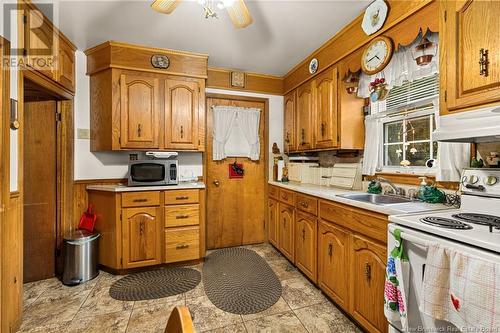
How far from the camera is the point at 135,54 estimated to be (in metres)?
2.51

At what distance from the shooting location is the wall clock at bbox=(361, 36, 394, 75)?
5.51ft

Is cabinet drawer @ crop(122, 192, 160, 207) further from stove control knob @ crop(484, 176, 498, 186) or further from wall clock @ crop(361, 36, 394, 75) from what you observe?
stove control knob @ crop(484, 176, 498, 186)

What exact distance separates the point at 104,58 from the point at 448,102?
3087mm

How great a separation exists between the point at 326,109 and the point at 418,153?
0.93 metres

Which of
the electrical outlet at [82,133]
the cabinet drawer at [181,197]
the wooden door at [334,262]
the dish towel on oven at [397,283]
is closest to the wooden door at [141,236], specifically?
the cabinet drawer at [181,197]

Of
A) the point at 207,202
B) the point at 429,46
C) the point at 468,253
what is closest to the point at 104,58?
the point at 207,202

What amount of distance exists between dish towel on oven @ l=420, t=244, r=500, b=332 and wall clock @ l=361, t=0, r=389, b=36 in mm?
1636

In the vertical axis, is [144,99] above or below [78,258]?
above

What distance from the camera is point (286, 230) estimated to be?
2.69 metres

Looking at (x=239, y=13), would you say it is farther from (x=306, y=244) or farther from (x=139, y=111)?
(x=306, y=244)

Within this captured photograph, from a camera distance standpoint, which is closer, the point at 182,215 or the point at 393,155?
the point at 393,155

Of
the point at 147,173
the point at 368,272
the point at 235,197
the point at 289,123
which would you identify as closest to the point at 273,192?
the point at 235,197

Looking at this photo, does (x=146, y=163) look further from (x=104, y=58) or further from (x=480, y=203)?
(x=480, y=203)

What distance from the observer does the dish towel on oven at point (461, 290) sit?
81 centimetres
